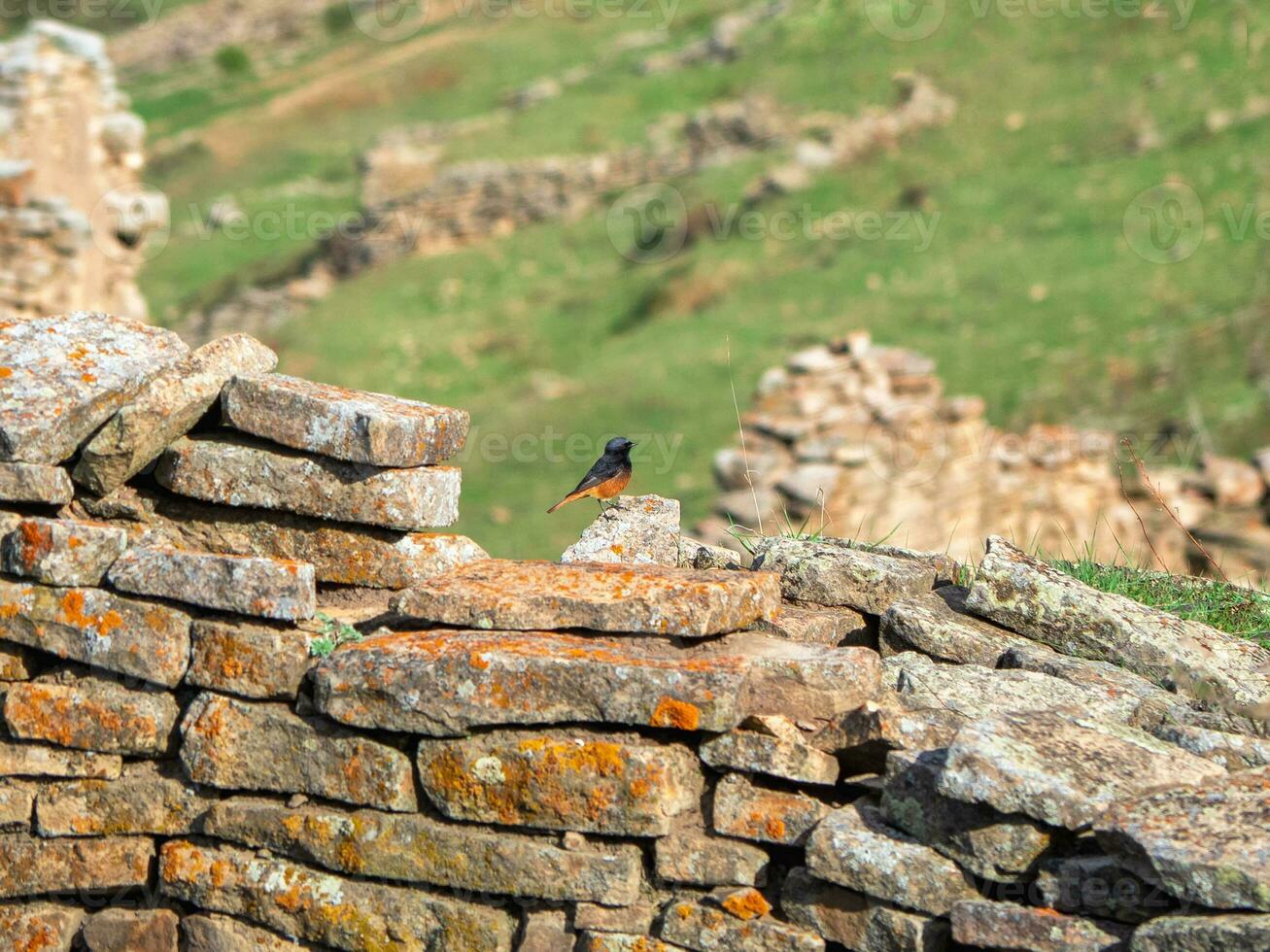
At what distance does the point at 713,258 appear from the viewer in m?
27.3

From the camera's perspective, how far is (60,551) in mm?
4512

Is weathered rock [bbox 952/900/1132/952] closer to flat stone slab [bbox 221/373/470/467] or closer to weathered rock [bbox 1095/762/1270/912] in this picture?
weathered rock [bbox 1095/762/1270/912]

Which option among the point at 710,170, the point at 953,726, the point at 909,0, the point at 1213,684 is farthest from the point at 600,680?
the point at 909,0

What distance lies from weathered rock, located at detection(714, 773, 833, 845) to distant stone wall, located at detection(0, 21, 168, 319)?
29.8 ft

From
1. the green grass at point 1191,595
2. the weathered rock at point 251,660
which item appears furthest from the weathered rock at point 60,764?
the green grass at point 1191,595

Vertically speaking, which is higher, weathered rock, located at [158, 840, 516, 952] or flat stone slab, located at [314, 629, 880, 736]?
flat stone slab, located at [314, 629, 880, 736]

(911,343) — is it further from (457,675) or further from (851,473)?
(457,675)

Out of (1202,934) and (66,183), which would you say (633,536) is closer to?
(1202,934)

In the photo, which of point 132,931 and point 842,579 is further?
point 842,579

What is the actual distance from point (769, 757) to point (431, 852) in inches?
42.2

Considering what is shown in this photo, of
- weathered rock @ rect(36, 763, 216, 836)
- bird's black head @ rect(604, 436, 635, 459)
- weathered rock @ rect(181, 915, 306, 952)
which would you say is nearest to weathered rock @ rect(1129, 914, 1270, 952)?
weathered rock @ rect(181, 915, 306, 952)

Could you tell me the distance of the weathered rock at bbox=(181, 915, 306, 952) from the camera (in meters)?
4.42

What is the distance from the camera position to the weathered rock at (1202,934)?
10.9 ft

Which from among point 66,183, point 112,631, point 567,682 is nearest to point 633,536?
point 567,682
